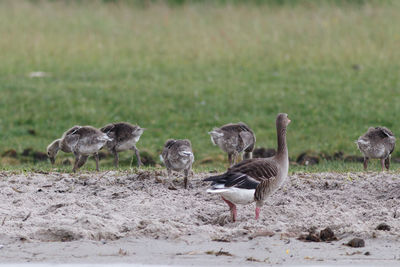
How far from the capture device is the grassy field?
640 inches

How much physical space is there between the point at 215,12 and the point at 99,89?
34.2 feet

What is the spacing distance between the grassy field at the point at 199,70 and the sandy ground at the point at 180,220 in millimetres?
3766

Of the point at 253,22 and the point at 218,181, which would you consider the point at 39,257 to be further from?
the point at 253,22

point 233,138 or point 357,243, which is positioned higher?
point 233,138

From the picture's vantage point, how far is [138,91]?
1878 cm

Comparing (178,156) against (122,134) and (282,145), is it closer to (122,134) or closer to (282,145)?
(282,145)

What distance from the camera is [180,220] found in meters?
8.51

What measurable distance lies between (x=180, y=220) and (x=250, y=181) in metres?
0.93

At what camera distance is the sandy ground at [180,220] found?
724 centimetres

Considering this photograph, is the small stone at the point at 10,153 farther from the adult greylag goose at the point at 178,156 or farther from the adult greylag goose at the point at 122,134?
the adult greylag goose at the point at 178,156

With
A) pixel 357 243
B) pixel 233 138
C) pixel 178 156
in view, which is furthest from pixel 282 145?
pixel 233 138

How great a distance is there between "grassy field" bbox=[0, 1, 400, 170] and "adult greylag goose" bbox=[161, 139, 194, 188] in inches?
146

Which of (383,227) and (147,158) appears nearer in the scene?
(383,227)

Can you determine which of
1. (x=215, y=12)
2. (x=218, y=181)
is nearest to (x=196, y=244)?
(x=218, y=181)
